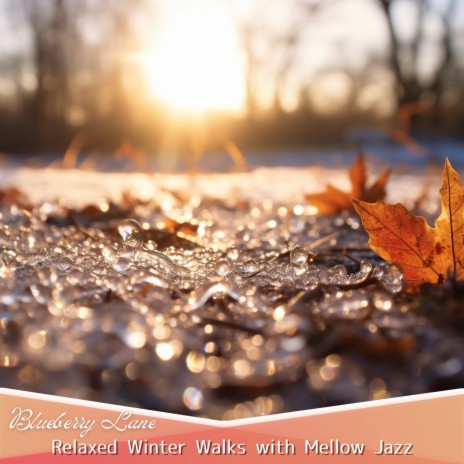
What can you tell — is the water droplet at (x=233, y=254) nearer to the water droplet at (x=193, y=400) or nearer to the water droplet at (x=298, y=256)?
the water droplet at (x=298, y=256)

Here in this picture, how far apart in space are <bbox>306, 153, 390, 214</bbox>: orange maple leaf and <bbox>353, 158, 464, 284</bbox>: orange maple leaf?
64cm

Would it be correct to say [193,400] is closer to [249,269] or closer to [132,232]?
[249,269]

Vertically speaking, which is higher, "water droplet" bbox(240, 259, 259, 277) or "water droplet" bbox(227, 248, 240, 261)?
"water droplet" bbox(227, 248, 240, 261)

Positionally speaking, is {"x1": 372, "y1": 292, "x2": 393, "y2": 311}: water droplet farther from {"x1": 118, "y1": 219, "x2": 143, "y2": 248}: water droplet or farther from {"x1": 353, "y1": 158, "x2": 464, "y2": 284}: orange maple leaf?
{"x1": 118, "y1": 219, "x2": 143, "y2": 248}: water droplet

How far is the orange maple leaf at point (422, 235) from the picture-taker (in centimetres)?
58

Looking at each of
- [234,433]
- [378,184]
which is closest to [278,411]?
[234,433]

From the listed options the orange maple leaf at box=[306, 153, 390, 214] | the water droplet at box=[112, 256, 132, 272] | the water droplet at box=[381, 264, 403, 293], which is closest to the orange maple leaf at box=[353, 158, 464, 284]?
the water droplet at box=[381, 264, 403, 293]

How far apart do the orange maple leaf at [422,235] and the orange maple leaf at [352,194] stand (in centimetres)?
64

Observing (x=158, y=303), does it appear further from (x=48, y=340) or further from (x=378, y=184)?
(x=378, y=184)

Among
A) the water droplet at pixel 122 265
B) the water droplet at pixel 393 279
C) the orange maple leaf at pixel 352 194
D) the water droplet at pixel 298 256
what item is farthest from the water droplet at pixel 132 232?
the orange maple leaf at pixel 352 194

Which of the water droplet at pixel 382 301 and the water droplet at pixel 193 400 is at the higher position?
the water droplet at pixel 382 301

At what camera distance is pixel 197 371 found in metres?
0.40

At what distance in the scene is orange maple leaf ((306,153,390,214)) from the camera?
1.25 m

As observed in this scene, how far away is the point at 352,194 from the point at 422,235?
70 cm
